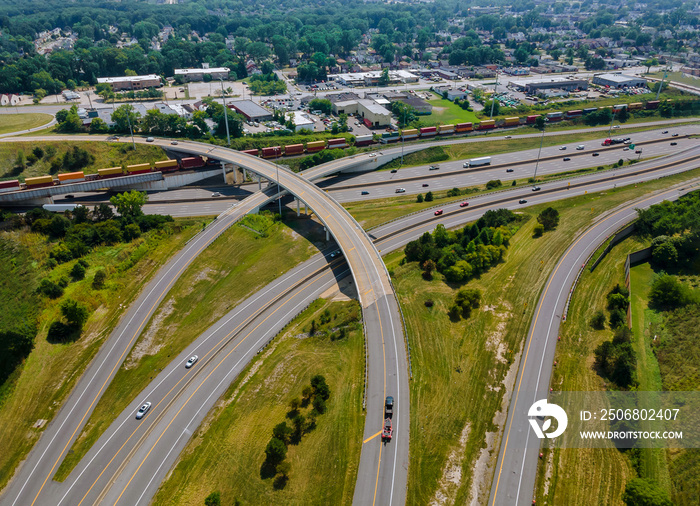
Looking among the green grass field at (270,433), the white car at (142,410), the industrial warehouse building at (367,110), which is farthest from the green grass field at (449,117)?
the white car at (142,410)

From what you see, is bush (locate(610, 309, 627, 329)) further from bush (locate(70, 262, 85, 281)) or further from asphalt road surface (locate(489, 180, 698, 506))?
bush (locate(70, 262, 85, 281))

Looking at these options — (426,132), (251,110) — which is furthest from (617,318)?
(251,110)

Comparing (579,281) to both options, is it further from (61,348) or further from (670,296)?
(61,348)

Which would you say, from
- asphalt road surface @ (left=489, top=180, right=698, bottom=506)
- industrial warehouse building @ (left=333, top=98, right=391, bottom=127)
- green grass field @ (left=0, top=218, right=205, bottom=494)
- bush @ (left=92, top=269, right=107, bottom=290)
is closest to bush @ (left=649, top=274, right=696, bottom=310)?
asphalt road surface @ (left=489, top=180, right=698, bottom=506)

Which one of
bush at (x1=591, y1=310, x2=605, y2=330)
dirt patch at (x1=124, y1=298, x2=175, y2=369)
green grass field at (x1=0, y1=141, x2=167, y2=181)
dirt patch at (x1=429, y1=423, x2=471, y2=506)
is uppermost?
green grass field at (x1=0, y1=141, x2=167, y2=181)

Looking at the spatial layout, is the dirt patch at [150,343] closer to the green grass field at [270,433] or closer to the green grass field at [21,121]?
the green grass field at [270,433]

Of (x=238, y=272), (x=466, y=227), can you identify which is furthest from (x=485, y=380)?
(x=238, y=272)
